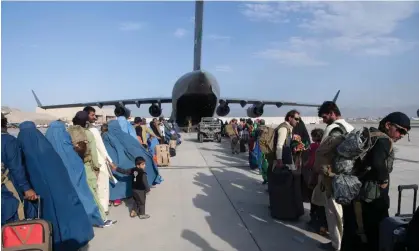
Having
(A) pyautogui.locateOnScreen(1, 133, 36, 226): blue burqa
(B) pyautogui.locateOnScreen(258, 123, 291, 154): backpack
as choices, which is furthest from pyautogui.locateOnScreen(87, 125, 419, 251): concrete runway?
(A) pyautogui.locateOnScreen(1, 133, 36, 226): blue burqa

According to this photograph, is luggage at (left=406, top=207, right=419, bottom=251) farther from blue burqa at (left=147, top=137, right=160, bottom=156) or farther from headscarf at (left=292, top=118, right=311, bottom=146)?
blue burqa at (left=147, top=137, right=160, bottom=156)

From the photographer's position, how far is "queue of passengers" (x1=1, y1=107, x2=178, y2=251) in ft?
10.2

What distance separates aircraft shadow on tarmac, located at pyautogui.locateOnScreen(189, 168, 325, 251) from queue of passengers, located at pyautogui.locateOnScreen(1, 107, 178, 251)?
121 cm

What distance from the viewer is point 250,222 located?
15.5ft

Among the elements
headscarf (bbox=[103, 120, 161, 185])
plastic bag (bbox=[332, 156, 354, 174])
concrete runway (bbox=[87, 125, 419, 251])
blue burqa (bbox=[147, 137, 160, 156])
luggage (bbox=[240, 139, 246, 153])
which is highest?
plastic bag (bbox=[332, 156, 354, 174])

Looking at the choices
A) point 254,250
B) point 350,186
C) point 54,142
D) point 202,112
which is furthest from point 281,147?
point 202,112

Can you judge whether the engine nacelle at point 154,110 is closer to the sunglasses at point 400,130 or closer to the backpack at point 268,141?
the backpack at point 268,141

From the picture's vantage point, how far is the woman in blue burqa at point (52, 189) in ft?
10.6

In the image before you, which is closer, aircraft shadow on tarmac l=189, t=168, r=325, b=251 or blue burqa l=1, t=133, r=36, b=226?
blue burqa l=1, t=133, r=36, b=226

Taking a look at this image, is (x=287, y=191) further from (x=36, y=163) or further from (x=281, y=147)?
(x=36, y=163)

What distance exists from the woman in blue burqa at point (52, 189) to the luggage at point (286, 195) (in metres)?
2.82

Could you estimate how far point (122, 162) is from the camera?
6.11 metres

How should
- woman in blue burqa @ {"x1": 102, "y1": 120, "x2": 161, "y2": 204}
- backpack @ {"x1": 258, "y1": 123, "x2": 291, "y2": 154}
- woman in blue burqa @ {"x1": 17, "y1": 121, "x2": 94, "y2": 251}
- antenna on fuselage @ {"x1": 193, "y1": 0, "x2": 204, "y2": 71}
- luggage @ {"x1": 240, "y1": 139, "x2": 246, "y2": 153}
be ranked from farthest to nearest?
antenna on fuselage @ {"x1": 193, "y1": 0, "x2": 204, "y2": 71}
luggage @ {"x1": 240, "y1": 139, "x2": 246, "y2": 153}
woman in blue burqa @ {"x1": 102, "y1": 120, "x2": 161, "y2": 204}
backpack @ {"x1": 258, "y1": 123, "x2": 291, "y2": 154}
woman in blue burqa @ {"x1": 17, "y1": 121, "x2": 94, "y2": 251}

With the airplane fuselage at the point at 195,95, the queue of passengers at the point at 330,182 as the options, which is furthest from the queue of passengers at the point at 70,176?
the airplane fuselage at the point at 195,95
